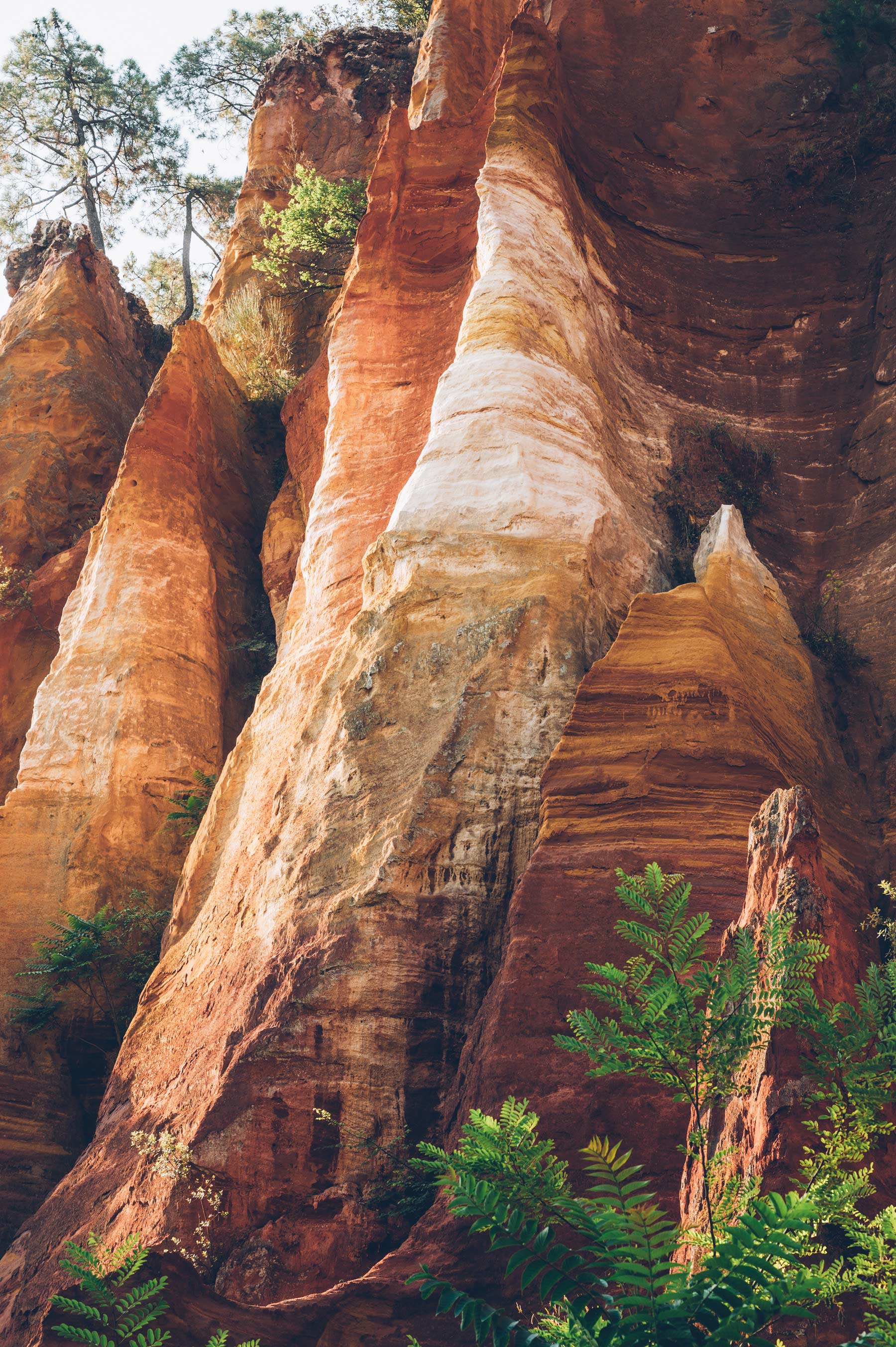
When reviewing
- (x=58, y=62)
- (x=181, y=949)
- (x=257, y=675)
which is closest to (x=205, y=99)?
(x=58, y=62)

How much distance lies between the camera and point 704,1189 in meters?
4.44

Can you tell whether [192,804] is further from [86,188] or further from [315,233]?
[86,188]

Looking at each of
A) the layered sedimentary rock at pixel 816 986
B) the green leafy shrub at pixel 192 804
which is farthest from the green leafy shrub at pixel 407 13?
the layered sedimentary rock at pixel 816 986

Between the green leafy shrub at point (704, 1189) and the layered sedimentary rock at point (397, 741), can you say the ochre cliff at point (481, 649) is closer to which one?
the layered sedimentary rock at point (397, 741)

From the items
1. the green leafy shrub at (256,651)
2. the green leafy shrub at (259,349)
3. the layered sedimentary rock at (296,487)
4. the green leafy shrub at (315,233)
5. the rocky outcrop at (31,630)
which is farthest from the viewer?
the green leafy shrub at (259,349)

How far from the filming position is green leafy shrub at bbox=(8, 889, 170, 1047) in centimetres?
1127

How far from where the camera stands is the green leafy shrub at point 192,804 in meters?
12.7

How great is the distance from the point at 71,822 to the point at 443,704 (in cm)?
605

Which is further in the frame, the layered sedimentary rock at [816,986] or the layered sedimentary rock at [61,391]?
the layered sedimentary rock at [61,391]

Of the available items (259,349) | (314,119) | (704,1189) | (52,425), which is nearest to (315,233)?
(259,349)

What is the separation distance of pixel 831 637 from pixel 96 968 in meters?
7.42

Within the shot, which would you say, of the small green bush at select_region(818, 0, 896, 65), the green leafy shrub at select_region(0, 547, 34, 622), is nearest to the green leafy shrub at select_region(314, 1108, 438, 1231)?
the green leafy shrub at select_region(0, 547, 34, 622)

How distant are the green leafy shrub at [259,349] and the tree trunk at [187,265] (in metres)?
8.29

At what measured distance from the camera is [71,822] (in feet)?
42.0
